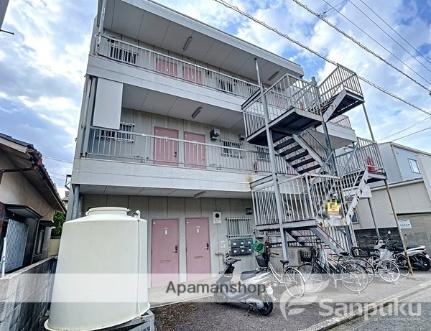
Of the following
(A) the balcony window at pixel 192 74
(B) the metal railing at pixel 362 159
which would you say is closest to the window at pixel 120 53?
(A) the balcony window at pixel 192 74

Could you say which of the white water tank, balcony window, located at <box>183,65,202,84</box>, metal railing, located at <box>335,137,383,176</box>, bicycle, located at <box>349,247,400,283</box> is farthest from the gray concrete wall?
metal railing, located at <box>335,137,383,176</box>

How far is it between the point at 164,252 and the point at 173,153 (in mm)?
3291

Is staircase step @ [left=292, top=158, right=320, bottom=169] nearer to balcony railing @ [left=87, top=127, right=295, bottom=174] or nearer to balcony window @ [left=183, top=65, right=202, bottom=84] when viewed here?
balcony railing @ [left=87, top=127, right=295, bottom=174]

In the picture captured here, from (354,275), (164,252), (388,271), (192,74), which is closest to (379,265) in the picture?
(388,271)

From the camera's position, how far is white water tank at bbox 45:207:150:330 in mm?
2258

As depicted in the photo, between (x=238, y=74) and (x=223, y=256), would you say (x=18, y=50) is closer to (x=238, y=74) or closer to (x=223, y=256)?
(x=238, y=74)

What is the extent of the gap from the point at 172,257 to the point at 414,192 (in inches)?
381

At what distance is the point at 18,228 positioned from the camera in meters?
3.54

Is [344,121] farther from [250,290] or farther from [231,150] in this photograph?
[250,290]

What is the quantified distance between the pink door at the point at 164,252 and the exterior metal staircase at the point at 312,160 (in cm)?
286

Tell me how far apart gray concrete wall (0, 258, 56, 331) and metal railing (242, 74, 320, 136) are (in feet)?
21.2

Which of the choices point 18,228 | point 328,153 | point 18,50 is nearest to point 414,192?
point 328,153

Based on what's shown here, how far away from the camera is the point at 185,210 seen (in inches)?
308

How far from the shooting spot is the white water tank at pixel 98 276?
2.26 meters
